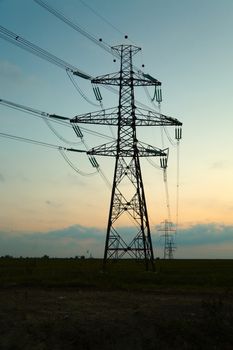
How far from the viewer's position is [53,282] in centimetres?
3216

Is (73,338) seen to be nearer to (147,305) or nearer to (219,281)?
(147,305)

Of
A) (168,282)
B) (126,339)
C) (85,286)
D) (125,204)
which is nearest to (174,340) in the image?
(126,339)

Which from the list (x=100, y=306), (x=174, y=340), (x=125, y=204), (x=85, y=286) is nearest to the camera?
(x=174, y=340)

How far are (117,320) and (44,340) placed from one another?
2902 mm

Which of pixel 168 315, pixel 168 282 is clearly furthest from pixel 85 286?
pixel 168 315

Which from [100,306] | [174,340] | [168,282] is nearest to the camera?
[174,340]

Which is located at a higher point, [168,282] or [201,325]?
[168,282]

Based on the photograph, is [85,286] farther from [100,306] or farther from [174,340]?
[174,340]

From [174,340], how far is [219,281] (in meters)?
19.6

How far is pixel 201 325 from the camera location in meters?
19.4

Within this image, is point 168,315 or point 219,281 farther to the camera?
point 219,281

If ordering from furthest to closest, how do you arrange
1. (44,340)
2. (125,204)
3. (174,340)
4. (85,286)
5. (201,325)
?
(125,204), (85,286), (201,325), (174,340), (44,340)

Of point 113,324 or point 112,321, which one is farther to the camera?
point 112,321

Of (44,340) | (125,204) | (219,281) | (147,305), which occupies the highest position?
(125,204)
